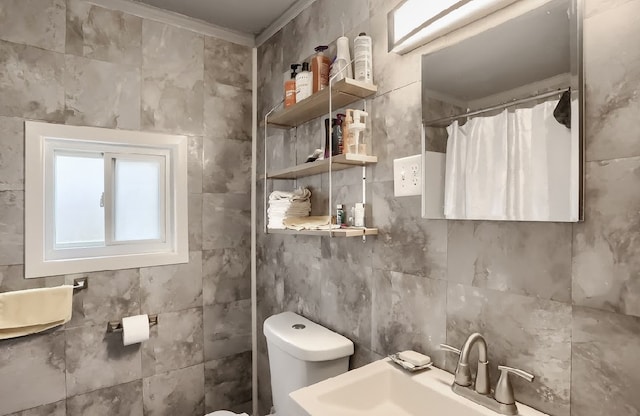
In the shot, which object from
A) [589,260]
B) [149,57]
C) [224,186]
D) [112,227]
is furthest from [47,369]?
[589,260]

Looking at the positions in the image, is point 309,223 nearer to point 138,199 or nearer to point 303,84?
point 303,84

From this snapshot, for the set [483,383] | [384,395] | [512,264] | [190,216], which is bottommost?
[384,395]

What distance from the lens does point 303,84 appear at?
1.56 metres

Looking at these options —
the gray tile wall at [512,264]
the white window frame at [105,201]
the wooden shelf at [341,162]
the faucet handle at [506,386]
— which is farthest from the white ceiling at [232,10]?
the faucet handle at [506,386]

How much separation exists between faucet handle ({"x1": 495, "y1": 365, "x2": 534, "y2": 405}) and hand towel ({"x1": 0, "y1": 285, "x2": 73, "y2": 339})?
1.78 metres

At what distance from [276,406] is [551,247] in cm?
140

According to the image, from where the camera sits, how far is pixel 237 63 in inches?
85.3

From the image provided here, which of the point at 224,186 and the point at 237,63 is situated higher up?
the point at 237,63

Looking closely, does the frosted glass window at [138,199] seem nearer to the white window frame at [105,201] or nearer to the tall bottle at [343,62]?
the white window frame at [105,201]

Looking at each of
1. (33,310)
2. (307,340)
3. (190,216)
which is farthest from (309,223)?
(33,310)

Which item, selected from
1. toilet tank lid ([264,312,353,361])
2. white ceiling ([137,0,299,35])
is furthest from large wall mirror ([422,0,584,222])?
white ceiling ([137,0,299,35])

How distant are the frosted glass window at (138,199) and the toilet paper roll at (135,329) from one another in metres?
0.44

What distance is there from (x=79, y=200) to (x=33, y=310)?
0.57 metres

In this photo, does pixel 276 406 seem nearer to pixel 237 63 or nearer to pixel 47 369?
pixel 47 369
